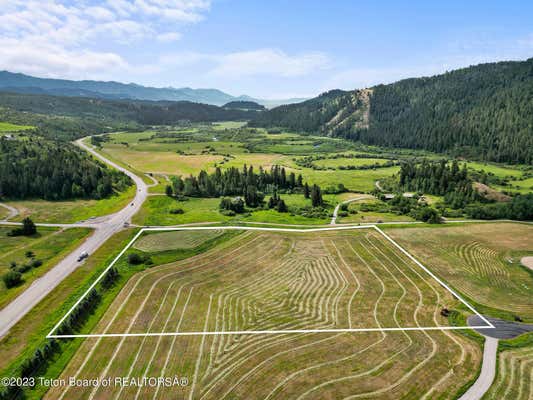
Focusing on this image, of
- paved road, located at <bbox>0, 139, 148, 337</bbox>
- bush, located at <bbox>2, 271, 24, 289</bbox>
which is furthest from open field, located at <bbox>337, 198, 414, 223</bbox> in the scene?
bush, located at <bbox>2, 271, 24, 289</bbox>

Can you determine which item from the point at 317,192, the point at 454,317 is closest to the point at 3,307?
the point at 454,317

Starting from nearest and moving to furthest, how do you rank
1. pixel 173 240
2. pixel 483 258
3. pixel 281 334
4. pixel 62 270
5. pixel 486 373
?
pixel 486 373, pixel 281 334, pixel 62 270, pixel 483 258, pixel 173 240

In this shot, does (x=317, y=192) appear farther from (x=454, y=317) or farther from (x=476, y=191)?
(x=454, y=317)

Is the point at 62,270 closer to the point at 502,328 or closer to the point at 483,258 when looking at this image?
the point at 502,328

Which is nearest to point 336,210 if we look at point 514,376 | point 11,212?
point 514,376

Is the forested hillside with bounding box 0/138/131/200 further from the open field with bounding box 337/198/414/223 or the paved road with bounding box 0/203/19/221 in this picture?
the open field with bounding box 337/198/414/223

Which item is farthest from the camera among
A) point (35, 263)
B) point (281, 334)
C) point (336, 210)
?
point (336, 210)

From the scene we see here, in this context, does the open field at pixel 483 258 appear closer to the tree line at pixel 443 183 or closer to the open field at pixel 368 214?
the open field at pixel 368 214
